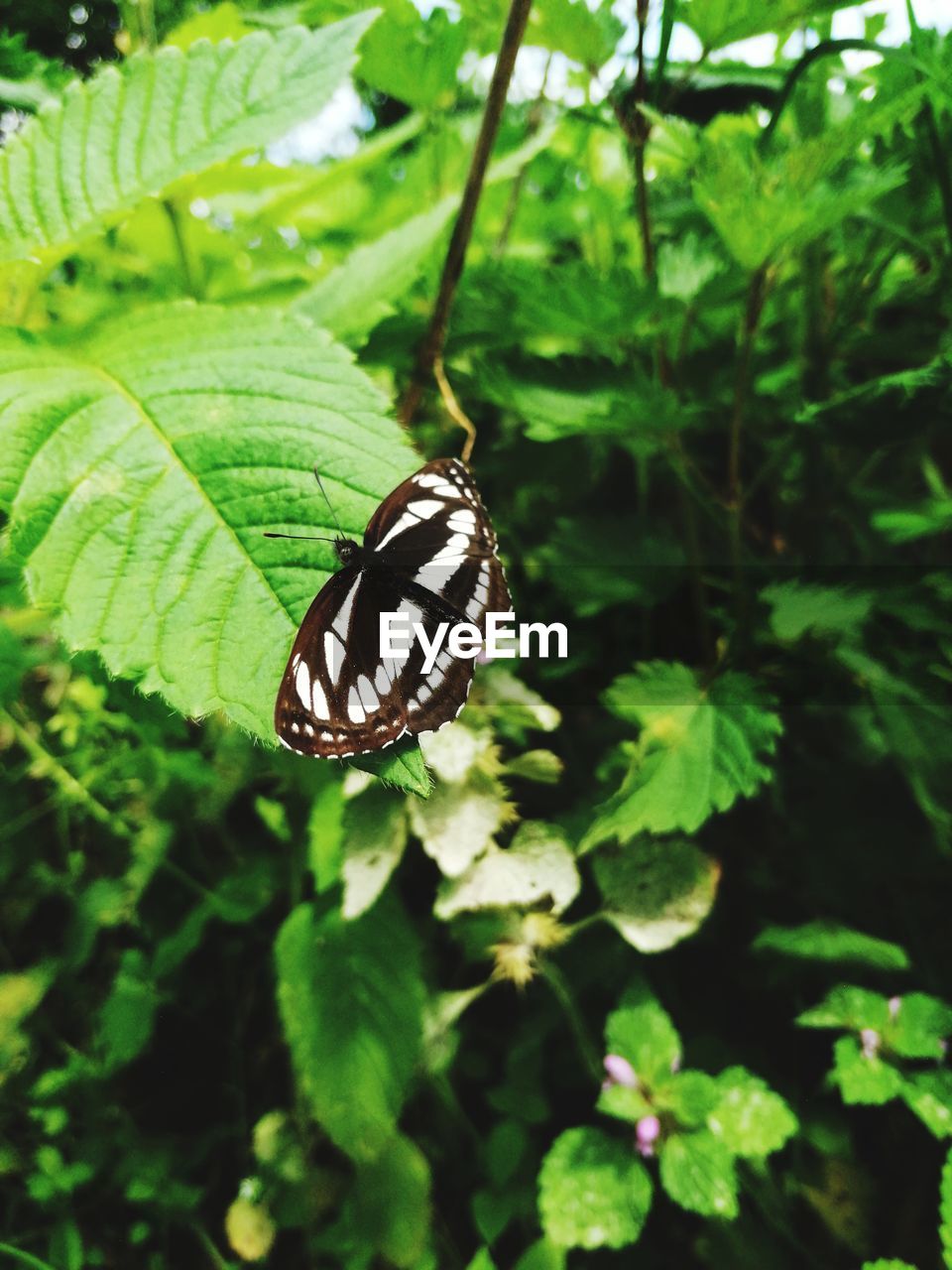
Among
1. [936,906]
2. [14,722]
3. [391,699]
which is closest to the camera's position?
[391,699]

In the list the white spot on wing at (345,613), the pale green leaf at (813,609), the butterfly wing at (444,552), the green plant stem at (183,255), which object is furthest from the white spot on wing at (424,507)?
the green plant stem at (183,255)

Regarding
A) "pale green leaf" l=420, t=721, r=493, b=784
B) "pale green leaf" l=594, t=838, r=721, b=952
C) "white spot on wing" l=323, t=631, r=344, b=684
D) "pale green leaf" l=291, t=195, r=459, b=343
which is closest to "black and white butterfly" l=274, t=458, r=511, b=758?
"white spot on wing" l=323, t=631, r=344, b=684

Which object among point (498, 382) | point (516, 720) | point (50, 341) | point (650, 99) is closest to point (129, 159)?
point (50, 341)

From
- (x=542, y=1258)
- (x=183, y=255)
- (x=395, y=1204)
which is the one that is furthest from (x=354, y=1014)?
(x=183, y=255)

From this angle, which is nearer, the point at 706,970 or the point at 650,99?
the point at 650,99

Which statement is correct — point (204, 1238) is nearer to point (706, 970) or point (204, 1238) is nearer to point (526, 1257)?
point (526, 1257)
